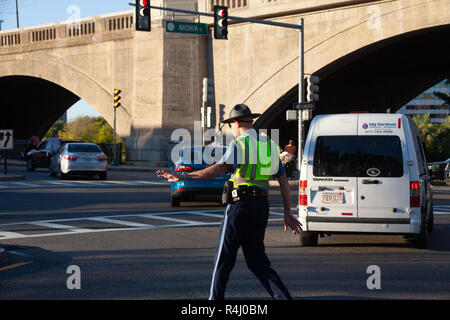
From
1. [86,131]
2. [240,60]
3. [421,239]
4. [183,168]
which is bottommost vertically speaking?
[421,239]

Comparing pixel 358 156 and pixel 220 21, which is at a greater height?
pixel 220 21

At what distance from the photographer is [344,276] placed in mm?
8578

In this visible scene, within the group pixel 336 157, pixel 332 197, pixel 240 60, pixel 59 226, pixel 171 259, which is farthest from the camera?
pixel 240 60

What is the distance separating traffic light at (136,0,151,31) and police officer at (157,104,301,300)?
1644cm

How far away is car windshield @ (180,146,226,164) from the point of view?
1786 centimetres

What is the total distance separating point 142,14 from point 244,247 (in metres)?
17.1

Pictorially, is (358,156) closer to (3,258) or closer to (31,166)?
(3,258)

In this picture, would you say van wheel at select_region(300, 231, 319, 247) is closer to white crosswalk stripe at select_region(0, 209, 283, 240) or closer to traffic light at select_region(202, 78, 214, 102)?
white crosswalk stripe at select_region(0, 209, 283, 240)

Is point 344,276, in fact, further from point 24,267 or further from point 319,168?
point 24,267

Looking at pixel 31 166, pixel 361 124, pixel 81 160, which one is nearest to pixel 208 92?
pixel 81 160

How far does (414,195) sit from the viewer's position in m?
10.8

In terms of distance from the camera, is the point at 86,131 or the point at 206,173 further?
the point at 86,131

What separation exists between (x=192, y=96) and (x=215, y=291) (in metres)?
35.3

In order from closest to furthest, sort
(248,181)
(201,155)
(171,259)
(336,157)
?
(248,181)
(171,259)
(336,157)
(201,155)
